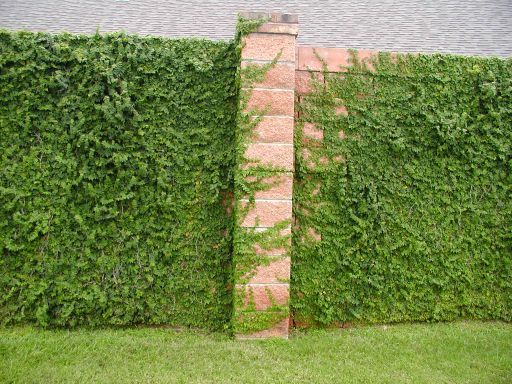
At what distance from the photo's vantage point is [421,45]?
8195 millimetres

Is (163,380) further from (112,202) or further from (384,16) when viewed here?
(384,16)

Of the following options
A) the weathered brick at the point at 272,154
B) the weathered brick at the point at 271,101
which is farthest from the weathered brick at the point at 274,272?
the weathered brick at the point at 271,101

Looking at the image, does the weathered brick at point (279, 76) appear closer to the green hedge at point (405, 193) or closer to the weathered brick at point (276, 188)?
the green hedge at point (405, 193)

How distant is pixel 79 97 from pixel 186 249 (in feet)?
5.13

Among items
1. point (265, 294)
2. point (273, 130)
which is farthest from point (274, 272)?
point (273, 130)

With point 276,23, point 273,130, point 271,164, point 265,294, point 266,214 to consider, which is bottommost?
point 265,294

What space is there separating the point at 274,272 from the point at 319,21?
685 centimetres

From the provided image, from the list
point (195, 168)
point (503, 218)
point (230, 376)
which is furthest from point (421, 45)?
point (230, 376)

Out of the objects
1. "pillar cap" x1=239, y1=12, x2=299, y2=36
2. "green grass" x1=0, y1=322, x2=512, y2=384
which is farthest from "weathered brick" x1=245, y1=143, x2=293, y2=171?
"green grass" x1=0, y1=322, x2=512, y2=384

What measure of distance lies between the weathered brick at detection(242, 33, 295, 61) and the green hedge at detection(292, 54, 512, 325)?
0.48 m

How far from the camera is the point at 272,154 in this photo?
3262mm

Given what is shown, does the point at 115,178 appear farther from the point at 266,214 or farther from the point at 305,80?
the point at 305,80

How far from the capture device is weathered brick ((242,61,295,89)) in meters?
3.26

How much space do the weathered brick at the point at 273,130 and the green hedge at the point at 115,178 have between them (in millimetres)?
306
